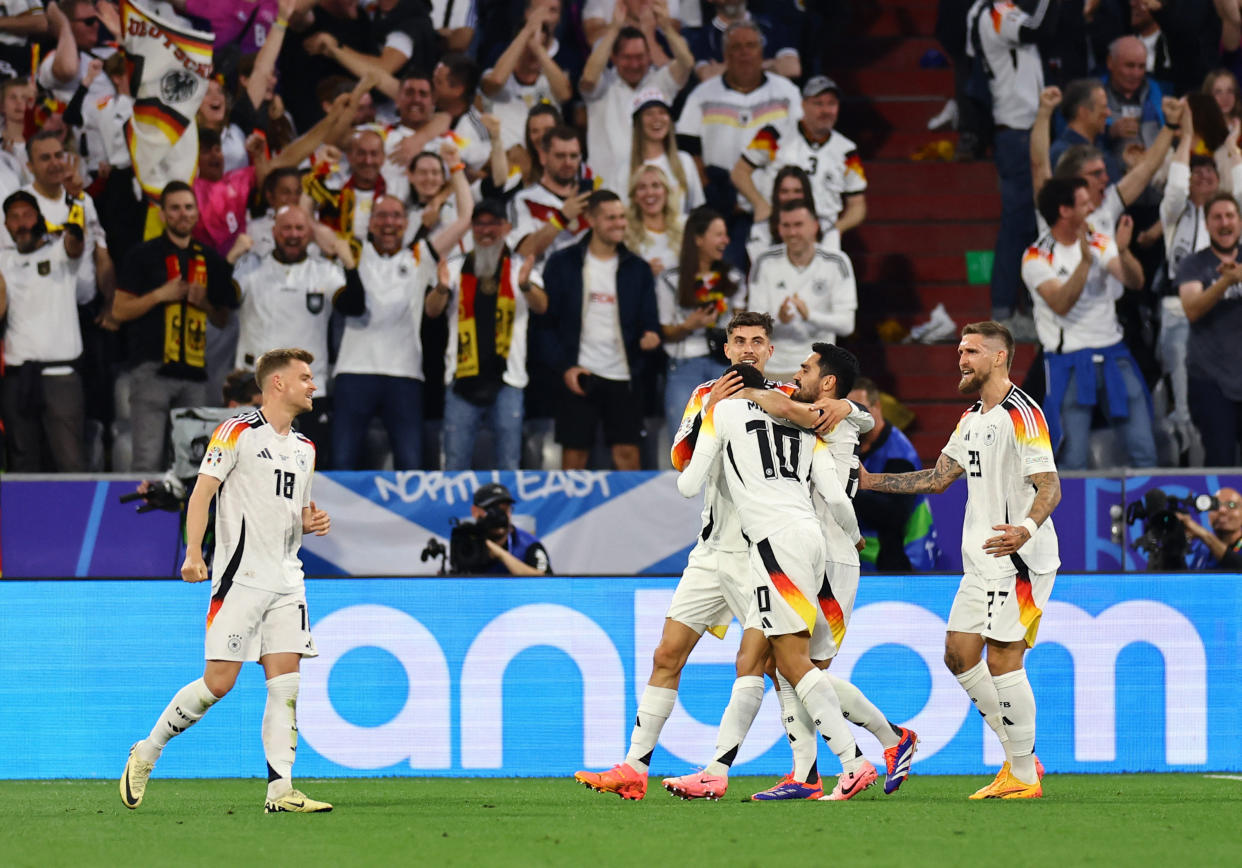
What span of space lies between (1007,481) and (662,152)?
5.89m

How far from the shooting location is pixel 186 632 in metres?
9.25

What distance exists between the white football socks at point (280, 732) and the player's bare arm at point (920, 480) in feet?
9.49

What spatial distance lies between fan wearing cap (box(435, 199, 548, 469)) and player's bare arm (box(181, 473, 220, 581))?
4689mm

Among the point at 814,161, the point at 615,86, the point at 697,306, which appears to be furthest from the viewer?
the point at 615,86

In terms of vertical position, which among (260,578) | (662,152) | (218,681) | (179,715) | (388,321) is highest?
(662,152)

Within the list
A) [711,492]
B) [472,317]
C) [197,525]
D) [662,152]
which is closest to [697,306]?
[662,152]

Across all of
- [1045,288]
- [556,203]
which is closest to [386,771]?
[556,203]

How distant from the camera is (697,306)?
12.3 meters

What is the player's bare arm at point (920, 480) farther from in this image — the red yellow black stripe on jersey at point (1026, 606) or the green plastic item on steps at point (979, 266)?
the green plastic item on steps at point (979, 266)

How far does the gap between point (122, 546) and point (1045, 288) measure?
6888 millimetres

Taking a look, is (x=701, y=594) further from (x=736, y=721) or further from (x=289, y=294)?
(x=289, y=294)

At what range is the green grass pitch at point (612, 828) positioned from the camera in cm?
561

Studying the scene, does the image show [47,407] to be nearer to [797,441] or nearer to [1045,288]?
[797,441]

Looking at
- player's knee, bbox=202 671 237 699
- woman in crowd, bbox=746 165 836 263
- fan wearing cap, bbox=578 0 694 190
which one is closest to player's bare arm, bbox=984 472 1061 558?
player's knee, bbox=202 671 237 699
